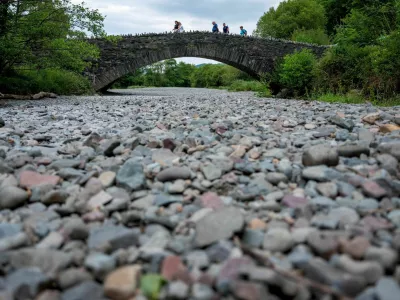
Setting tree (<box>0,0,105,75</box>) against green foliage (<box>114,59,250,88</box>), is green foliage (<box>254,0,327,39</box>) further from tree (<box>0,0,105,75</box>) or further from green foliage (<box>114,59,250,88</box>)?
tree (<box>0,0,105,75</box>)

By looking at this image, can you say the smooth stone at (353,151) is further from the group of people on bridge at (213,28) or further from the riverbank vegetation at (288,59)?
the group of people on bridge at (213,28)

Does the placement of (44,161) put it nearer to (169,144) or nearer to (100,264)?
(169,144)

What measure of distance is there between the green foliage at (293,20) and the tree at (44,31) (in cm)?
2536

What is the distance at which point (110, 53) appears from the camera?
1470 centimetres

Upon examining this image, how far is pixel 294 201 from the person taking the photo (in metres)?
1.58

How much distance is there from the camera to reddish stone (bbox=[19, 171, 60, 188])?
1893mm

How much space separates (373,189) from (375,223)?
343 mm

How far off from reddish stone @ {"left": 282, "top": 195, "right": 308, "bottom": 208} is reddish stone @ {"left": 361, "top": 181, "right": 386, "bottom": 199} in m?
0.32

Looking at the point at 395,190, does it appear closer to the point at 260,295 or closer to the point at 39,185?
the point at 260,295

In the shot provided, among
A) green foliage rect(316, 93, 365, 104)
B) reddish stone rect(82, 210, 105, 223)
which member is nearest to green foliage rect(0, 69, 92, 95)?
green foliage rect(316, 93, 365, 104)

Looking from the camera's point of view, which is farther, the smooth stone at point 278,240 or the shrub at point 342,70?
the shrub at point 342,70

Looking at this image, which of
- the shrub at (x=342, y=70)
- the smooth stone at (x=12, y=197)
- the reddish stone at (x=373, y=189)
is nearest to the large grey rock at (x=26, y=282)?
the smooth stone at (x=12, y=197)

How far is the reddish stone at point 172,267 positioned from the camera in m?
1.07

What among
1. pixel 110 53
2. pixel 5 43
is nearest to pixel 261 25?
pixel 110 53
